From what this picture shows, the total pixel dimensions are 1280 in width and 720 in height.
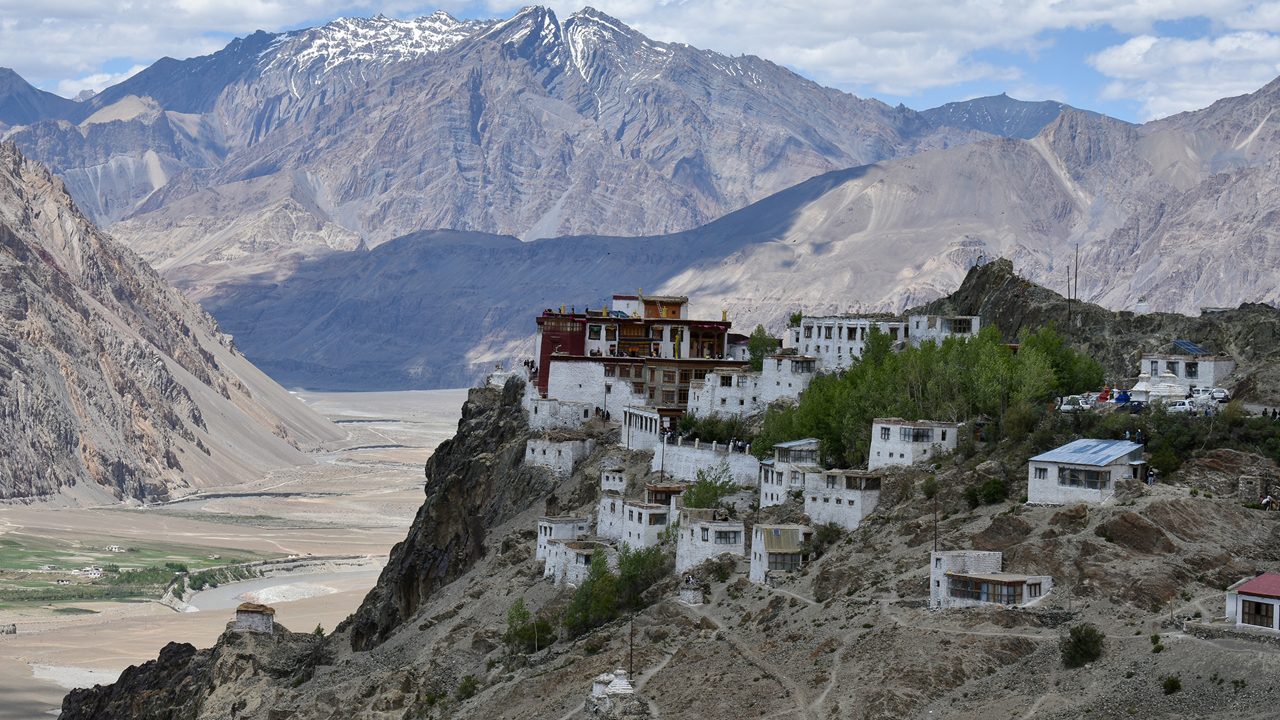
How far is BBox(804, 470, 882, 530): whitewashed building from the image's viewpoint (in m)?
71.3

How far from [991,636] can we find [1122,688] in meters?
6.33

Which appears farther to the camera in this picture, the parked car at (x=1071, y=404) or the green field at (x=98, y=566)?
the green field at (x=98, y=566)

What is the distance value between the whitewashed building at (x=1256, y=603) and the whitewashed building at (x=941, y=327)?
40.9 m

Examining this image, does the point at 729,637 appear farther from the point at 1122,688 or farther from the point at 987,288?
the point at 987,288

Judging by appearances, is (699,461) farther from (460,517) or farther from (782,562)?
(460,517)

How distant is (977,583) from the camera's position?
58812 millimetres

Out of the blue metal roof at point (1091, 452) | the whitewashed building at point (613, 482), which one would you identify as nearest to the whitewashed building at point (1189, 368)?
the blue metal roof at point (1091, 452)

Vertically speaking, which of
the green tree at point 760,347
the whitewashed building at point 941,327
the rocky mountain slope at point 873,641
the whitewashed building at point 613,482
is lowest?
the rocky mountain slope at point 873,641

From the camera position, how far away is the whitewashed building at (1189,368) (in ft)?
254

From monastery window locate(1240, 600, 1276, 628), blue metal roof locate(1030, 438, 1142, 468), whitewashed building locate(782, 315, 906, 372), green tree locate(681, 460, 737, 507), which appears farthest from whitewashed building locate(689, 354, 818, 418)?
monastery window locate(1240, 600, 1276, 628)

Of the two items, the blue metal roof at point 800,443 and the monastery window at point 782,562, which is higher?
the blue metal roof at point 800,443

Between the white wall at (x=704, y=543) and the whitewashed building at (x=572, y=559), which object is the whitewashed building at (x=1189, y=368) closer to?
the white wall at (x=704, y=543)

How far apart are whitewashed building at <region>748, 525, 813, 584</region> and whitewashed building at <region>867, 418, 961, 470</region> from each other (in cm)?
511

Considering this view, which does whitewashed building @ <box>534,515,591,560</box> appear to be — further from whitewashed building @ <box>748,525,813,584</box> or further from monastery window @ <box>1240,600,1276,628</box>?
monastery window @ <box>1240,600,1276,628</box>
